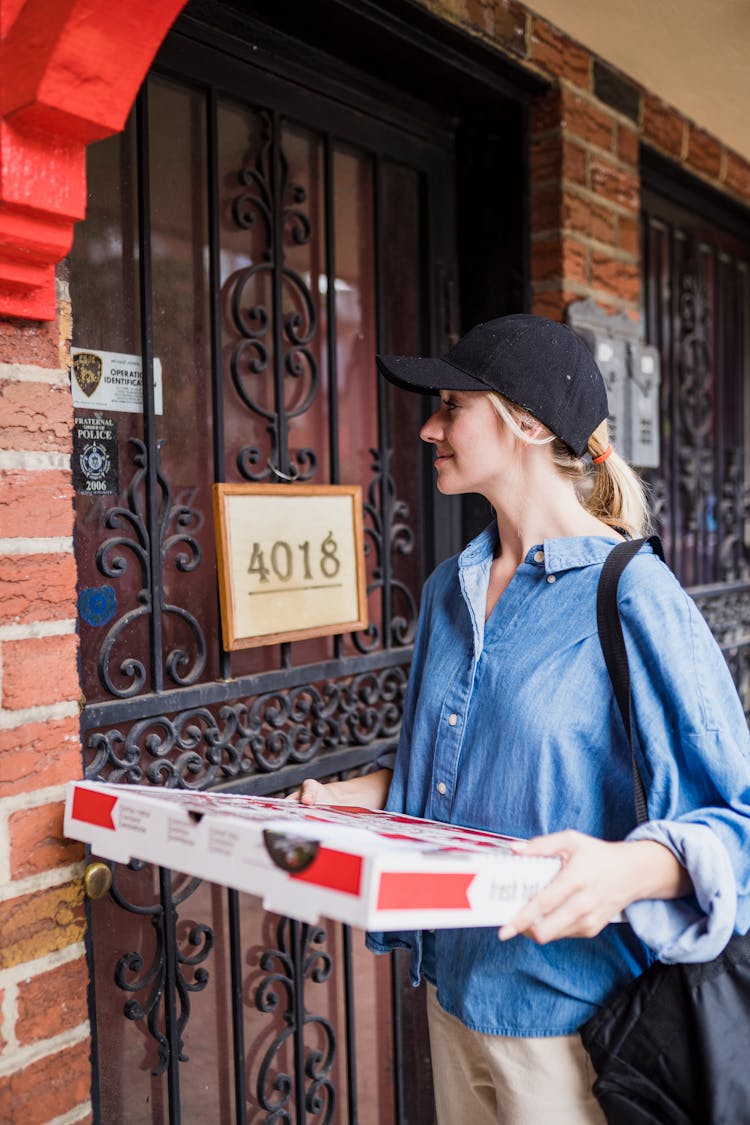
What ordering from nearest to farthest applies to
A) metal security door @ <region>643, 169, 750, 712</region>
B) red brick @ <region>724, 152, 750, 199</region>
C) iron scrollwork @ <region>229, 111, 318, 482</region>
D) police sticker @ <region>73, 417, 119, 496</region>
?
police sticker @ <region>73, 417, 119, 496</region>
iron scrollwork @ <region>229, 111, 318, 482</region>
metal security door @ <region>643, 169, 750, 712</region>
red brick @ <region>724, 152, 750, 199</region>

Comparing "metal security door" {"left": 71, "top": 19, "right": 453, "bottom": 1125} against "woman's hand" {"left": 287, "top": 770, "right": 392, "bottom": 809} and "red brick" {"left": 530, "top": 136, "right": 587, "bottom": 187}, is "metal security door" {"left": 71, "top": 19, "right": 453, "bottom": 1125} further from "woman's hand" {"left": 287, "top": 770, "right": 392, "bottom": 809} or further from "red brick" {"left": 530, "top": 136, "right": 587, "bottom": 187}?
"woman's hand" {"left": 287, "top": 770, "right": 392, "bottom": 809}

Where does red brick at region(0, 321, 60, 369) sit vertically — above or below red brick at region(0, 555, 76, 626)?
above

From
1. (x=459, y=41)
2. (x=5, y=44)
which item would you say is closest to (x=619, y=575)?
(x=5, y=44)

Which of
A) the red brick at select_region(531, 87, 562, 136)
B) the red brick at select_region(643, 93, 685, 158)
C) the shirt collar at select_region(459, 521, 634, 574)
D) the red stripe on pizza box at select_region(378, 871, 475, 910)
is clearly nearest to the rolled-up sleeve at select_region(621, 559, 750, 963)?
the shirt collar at select_region(459, 521, 634, 574)

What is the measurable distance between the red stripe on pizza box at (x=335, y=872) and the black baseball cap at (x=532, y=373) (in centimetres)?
81

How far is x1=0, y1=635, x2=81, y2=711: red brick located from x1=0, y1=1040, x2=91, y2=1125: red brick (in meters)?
0.56

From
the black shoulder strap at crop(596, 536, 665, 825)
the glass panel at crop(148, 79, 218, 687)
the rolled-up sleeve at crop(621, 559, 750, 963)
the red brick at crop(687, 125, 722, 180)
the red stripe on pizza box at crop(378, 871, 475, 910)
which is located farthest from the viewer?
the red brick at crop(687, 125, 722, 180)

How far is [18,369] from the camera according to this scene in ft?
4.85

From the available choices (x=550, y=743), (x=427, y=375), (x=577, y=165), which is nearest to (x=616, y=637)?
(x=550, y=743)

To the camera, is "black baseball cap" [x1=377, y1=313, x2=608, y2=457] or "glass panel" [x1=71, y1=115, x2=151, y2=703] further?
"glass panel" [x1=71, y1=115, x2=151, y2=703]

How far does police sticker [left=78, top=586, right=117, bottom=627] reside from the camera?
72.9 inches

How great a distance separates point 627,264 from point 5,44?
2170mm

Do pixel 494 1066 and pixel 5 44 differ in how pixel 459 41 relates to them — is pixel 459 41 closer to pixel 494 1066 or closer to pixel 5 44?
pixel 5 44

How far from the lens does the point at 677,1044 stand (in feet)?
4.35
